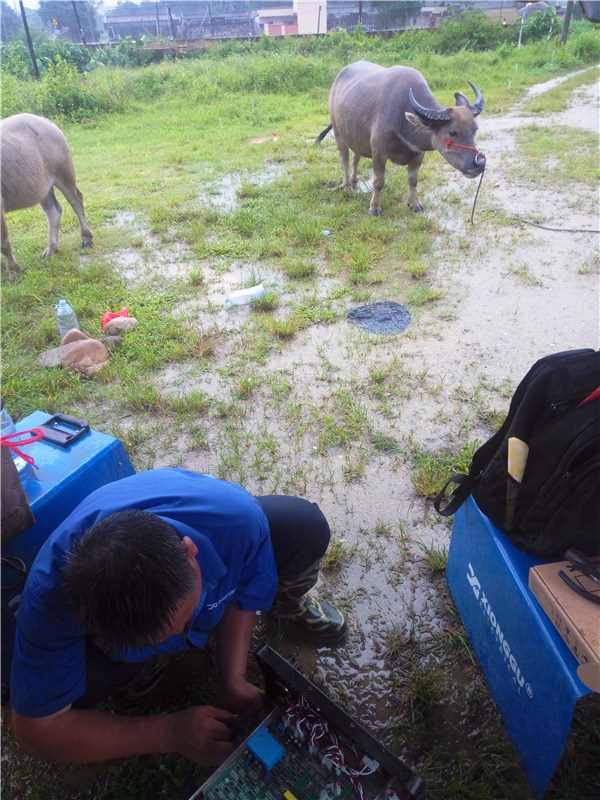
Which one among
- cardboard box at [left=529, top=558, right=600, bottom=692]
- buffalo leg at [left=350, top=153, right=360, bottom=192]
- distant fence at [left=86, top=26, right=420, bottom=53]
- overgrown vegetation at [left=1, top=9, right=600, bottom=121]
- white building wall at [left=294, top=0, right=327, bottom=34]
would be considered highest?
white building wall at [left=294, top=0, right=327, bottom=34]

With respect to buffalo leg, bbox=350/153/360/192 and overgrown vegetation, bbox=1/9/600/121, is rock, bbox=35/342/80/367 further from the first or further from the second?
overgrown vegetation, bbox=1/9/600/121

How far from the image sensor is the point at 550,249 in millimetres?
4504

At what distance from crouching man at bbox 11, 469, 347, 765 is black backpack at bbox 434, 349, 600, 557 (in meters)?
0.66

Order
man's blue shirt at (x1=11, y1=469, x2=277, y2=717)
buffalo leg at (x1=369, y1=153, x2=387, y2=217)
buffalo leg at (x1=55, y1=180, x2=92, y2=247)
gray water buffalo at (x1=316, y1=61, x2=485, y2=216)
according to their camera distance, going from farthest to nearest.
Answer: buffalo leg at (x1=55, y1=180, x2=92, y2=247)
buffalo leg at (x1=369, y1=153, x2=387, y2=217)
gray water buffalo at (x1=316, y1=61, x2=485, y2=216)
man's blue shirt at (x1=11, y1=469, x2=277, y2=717)

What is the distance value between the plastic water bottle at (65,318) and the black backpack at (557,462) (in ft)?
10.7

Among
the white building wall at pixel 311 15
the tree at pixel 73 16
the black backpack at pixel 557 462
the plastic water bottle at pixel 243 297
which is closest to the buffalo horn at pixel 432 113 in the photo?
the plastic water bottle at pixel 243 297

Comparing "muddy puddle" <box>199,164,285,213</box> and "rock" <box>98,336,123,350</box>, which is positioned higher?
"muddy puddle" <box>199,164,285,213</box>

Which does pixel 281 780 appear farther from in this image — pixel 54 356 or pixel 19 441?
pixel 54 356

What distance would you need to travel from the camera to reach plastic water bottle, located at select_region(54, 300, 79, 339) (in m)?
3.64

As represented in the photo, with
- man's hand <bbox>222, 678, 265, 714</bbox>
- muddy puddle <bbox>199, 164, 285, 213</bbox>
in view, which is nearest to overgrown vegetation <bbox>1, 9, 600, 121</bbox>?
muddy puddle <bbox>199, 164, 285, 213</bbox>

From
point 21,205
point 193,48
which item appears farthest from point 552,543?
point 193,48

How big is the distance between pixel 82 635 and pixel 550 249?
4.74m

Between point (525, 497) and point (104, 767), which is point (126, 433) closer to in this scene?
point (104, 767)

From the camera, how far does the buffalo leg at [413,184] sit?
5.22 m
